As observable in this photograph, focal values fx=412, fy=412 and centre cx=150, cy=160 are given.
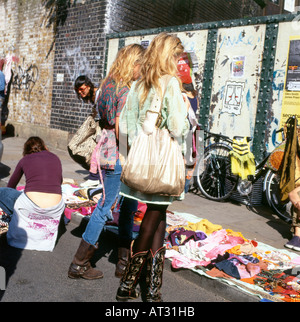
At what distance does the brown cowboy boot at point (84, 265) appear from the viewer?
3.49 m

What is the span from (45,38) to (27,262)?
10.0 meters

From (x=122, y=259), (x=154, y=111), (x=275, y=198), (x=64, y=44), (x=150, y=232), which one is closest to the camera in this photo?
(x=154, y=111)

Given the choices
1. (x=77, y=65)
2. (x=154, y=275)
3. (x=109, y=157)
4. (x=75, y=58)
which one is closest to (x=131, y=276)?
(x=154, y=275)

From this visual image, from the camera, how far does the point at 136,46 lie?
361 centimetres

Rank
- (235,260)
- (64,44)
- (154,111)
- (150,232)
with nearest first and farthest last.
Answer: (154,111), (150,232), (235,260), (64,44)

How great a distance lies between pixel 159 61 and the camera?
2996mm

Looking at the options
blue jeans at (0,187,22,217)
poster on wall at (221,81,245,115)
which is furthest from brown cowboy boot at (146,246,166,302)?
poster on wall at (221,81,245,115)

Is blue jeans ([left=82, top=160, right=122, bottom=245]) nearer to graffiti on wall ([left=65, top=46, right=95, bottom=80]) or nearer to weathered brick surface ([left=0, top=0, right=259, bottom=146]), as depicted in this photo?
weathered brick surface ([left=0, top=0, right=259, bottom=146])

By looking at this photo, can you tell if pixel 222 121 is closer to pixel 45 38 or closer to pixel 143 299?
pixel 143 299

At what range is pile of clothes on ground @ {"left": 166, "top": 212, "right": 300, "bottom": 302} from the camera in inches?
142

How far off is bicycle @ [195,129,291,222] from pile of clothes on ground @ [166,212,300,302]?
1818 millimetres

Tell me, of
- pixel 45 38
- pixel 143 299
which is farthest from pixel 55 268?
pixel 45 38

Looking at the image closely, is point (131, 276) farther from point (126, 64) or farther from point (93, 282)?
point (126, 64)

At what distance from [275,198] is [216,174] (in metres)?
1.20
